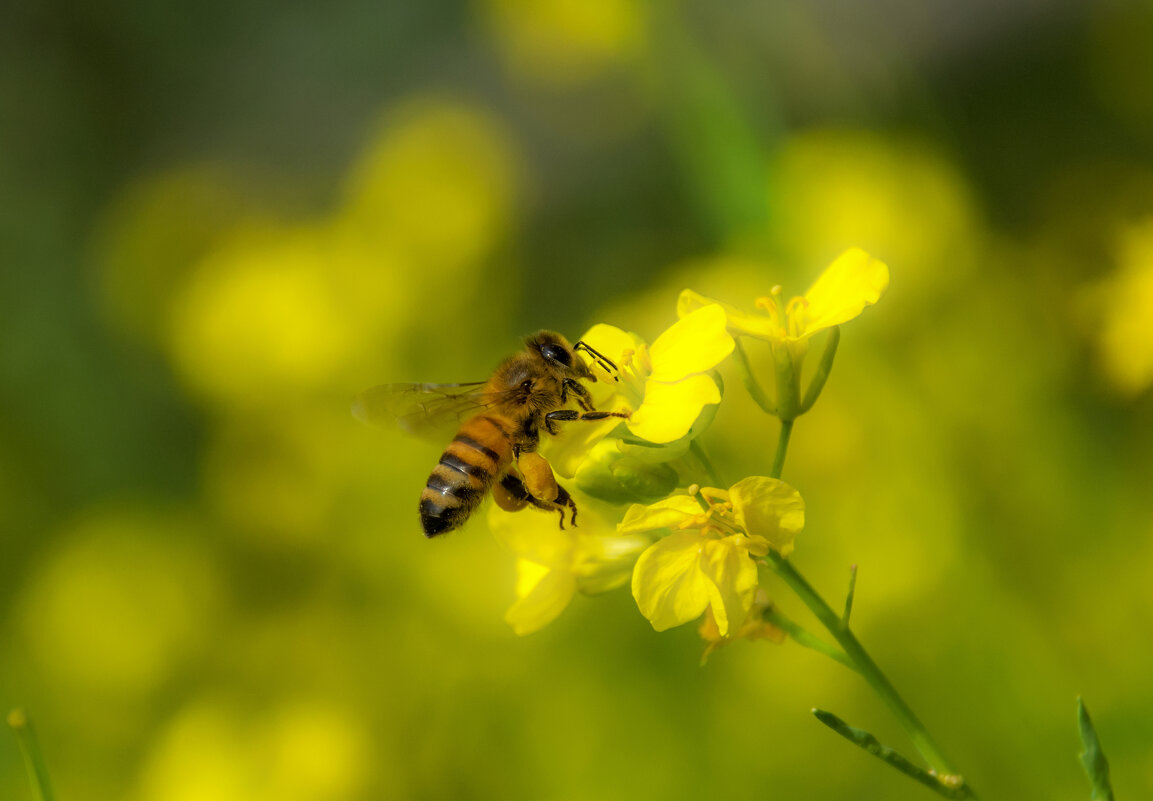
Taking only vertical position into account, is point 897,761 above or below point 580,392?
below

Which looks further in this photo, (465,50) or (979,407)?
(465,50)

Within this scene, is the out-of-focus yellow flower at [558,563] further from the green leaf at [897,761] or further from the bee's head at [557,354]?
the green leaf at [897,761]

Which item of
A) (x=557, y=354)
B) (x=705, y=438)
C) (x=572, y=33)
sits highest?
(x=572, y=33)

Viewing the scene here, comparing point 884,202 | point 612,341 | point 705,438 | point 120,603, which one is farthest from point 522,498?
point 120,603

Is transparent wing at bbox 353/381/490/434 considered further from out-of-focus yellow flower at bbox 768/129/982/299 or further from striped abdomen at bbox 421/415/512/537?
out-of-focus yellow flower at bbox 768/129/982/299

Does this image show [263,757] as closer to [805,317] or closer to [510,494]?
[510,494]

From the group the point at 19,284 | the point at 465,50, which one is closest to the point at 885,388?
the point at 19,284

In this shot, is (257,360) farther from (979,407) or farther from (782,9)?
(979,407)
